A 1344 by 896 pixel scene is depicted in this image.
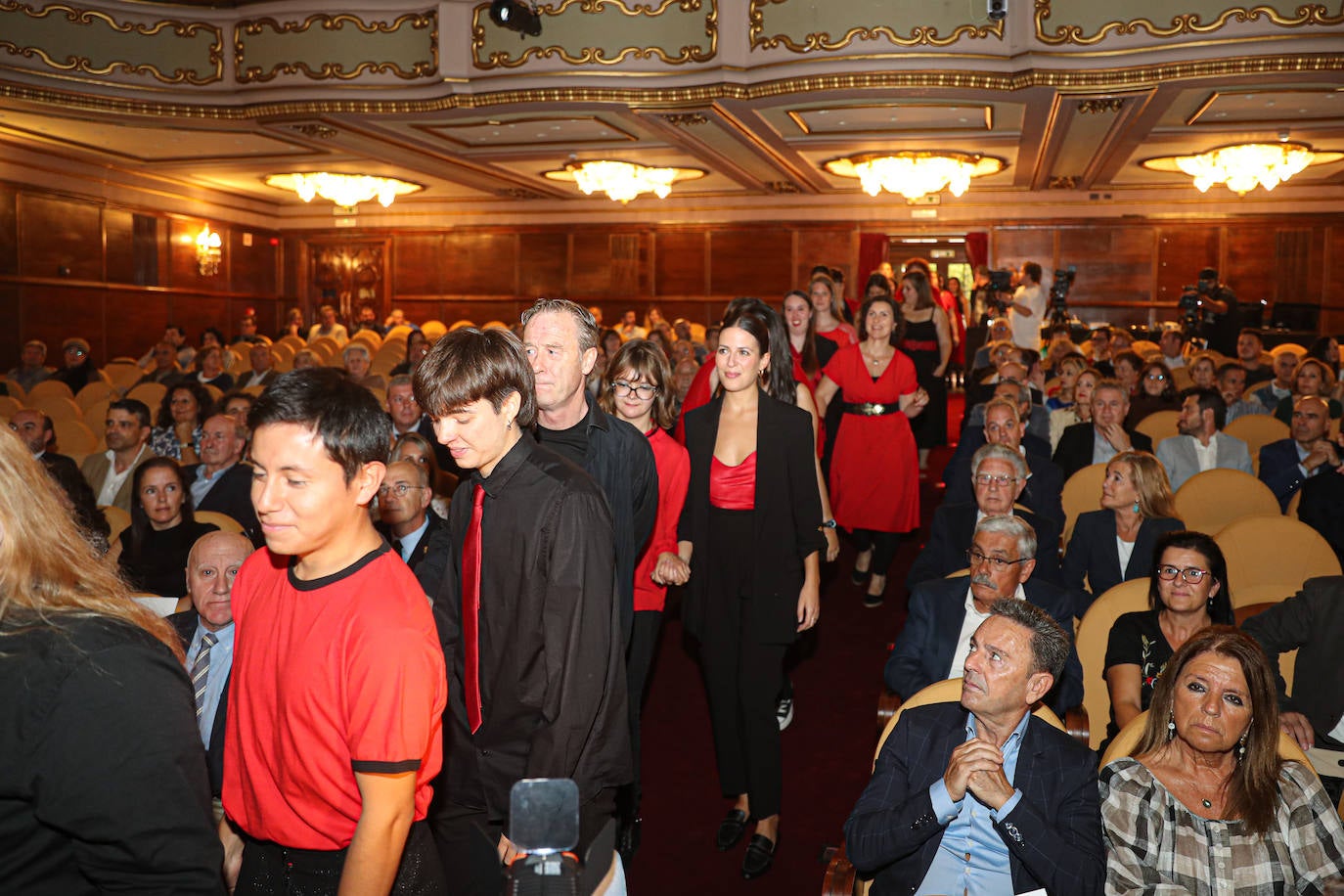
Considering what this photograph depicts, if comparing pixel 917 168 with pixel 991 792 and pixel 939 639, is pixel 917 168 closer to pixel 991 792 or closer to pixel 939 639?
pixel 939 639

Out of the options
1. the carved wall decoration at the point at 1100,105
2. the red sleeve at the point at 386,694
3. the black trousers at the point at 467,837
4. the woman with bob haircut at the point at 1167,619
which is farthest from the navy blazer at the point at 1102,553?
the carved wall decoration at the point at 1100,105

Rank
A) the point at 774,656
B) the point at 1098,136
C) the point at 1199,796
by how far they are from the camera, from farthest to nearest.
Answer: the point at 1098,136, the point at 774,656, the point at 1199,796

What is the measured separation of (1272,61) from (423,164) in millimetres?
9368

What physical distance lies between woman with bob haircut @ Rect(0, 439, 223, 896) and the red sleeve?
0.27 meters

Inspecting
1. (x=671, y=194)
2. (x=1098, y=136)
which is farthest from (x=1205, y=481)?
(x=671, y=194)

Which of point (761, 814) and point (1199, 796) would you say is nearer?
point (1199, 796)

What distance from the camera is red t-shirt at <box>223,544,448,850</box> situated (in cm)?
141

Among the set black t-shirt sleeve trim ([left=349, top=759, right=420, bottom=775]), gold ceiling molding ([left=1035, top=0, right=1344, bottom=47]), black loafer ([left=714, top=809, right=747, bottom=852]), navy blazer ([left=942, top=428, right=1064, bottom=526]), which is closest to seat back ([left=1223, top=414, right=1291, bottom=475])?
navy blazer ([left=942, top=428, right=1064, bottom=526])

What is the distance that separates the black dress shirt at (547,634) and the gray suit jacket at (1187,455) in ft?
14.9

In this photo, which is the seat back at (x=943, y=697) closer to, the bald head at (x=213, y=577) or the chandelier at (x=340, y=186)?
the bald head at (x=213, y=577)

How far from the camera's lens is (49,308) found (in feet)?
43.5

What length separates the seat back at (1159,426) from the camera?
20.5 feet

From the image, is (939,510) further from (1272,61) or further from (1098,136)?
(1098,136)

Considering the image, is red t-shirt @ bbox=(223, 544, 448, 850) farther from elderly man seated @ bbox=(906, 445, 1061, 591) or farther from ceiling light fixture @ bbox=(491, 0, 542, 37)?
ceiling light fixture @ bbox=(491, 0, 542, 37)
